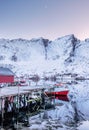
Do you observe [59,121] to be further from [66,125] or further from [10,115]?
[10,115]

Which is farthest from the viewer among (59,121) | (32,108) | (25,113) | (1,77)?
(1,77)

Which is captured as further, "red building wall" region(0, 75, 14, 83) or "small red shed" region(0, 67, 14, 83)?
"small red shed" region(0, 67, 14, 83)

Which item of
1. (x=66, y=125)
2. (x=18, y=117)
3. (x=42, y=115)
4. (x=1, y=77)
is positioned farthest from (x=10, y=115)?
(x=1, y=77)

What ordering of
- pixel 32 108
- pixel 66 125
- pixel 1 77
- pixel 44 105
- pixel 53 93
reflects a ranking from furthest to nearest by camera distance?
pixel 1 77 → pixel 53 93 → pixel 44 105 → pixel 32 108 → pixel 66 125

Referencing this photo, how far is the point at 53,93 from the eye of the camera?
5162 centimetres

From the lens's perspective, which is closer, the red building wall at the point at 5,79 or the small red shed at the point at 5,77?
the red building wall at the point at 5,79

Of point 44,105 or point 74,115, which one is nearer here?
point 74,115

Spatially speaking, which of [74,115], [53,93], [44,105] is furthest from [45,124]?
[53,93]

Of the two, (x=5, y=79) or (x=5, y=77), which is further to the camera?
(x=5, y=77)

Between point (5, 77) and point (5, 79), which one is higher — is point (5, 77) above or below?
above

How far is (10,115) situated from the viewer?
30.5m

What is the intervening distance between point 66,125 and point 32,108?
31.5 ft

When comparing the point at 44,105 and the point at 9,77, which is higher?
the point at 9,77

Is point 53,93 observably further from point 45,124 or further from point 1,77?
point 45,124
